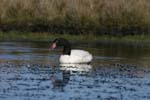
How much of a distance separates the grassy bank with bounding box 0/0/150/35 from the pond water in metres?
4.34

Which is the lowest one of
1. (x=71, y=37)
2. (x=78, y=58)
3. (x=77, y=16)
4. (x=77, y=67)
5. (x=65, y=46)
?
(x=77, y=67)

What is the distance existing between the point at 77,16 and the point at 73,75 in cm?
1292

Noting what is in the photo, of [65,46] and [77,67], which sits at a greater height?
[65,46]

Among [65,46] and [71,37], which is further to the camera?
[71,37]

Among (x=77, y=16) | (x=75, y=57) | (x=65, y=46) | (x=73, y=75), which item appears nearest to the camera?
(x=73, y=75)

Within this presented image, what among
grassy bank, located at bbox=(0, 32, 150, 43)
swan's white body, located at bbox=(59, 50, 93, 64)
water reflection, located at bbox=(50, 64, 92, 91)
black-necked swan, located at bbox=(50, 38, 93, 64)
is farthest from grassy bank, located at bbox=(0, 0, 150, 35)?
water reflection, located at bbox=(50, 64, 92, 91)

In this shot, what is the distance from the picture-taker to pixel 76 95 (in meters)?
16.8

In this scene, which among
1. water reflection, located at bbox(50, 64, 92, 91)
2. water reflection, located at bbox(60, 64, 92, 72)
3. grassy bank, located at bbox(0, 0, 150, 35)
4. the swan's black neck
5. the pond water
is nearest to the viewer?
the pond water

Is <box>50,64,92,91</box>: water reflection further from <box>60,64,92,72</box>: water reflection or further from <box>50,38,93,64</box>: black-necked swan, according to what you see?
<box>50,38,93,64</box>: black-necked swan

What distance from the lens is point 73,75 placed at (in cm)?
2011

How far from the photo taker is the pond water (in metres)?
17.0

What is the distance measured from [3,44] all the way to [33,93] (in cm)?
1183

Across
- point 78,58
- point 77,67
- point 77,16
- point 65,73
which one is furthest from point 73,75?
point 77,16

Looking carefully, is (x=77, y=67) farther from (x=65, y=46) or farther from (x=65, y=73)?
(x=65, y=73)
